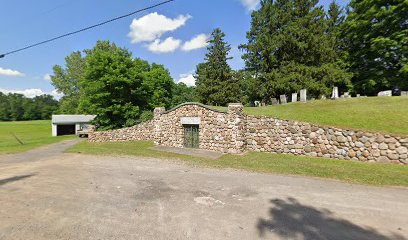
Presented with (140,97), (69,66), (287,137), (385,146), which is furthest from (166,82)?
(385,146)

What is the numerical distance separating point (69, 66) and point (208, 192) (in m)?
55.5

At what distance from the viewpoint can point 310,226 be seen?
419 cm

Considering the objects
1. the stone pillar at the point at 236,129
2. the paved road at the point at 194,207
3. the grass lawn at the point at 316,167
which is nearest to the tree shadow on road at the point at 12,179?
the paved road at the point at 194,207

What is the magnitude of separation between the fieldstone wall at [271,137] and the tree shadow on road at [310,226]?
7.35 metres

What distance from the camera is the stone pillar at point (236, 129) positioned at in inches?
504

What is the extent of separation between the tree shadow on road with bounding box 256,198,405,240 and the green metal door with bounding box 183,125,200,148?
1012cm

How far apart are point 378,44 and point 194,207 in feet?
105

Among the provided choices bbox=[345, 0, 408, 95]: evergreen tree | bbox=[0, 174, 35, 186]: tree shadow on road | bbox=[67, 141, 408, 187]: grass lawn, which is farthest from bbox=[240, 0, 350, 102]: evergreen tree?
bbox=[0, 174, 35, 186]: tree shadow on road

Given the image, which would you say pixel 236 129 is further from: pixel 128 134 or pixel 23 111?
pixel 23 111

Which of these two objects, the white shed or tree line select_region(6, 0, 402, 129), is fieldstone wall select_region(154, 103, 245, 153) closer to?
tree line select_region(6, 0, 402, 129)

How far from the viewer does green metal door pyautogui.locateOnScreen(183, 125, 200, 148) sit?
48.8ft

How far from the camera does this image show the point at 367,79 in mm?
27141

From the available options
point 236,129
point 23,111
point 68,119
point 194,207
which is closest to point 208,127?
point 236,129

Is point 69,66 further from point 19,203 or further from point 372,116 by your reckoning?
point 372,116
